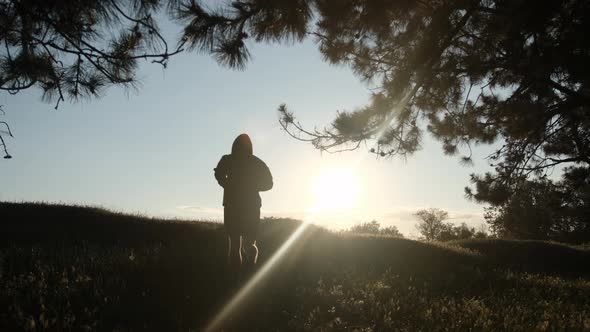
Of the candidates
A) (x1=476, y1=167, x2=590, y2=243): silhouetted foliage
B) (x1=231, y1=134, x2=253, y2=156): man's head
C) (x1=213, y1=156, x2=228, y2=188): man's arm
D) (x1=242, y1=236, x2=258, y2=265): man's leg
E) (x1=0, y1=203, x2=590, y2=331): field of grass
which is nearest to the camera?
(x1=0, y1=203, x2=590, y2=331): field of grass

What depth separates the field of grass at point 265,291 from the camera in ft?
18.6

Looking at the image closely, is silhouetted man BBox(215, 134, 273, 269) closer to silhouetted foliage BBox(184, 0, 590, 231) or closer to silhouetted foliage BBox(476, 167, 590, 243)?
silhouetted foliage BBox(184, 0, 590, 231)

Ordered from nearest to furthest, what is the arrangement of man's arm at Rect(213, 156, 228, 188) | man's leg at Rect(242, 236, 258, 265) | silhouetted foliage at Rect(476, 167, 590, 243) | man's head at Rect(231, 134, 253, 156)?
man's arm at Rect(213, 156, 228, 188)
man's head at Rect(231, 134, 253, 156)
man's leg at Rect(242, 236, 258, 265)
silhouetted foliage at Rect(476, 167, 590, 243)

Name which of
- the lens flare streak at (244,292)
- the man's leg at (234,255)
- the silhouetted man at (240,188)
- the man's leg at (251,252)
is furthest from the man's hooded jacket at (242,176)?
the lens flare streak at (244,292)

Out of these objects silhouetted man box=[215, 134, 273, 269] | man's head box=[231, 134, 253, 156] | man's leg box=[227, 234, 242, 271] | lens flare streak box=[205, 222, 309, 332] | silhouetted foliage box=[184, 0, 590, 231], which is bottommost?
lens flare streak box=[205, 222, 309, 332]

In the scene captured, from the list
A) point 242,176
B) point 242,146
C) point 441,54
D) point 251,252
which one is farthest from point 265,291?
point 441,54

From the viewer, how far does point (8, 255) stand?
902 cm

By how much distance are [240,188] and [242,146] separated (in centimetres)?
84

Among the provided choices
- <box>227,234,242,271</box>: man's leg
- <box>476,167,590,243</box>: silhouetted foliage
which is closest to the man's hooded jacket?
<box>227,234,242,271</box>: man's leg

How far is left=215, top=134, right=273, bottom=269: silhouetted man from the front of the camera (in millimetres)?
7766

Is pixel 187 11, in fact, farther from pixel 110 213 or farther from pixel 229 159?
pixel 110 213

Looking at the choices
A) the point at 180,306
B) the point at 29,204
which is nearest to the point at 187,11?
the point at 180,306

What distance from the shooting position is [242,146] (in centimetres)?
809

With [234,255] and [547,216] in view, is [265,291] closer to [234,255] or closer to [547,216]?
[234,255]
